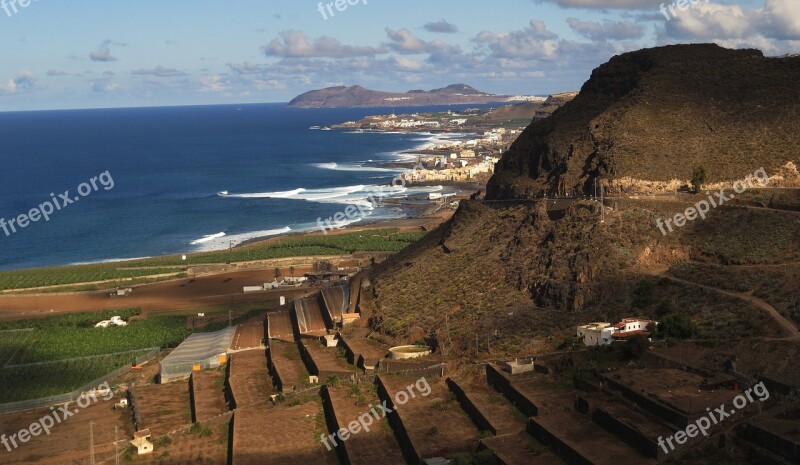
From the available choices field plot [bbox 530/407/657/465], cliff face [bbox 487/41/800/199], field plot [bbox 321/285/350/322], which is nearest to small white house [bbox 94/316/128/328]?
field plot [bbox 321/285/350/322]

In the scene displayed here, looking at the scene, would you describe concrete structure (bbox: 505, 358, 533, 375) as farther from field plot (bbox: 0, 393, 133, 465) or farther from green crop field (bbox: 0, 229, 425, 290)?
green crop field (bbox: 0, 229, 425, 290)

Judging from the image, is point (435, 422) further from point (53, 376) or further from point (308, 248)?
point (308, 248)

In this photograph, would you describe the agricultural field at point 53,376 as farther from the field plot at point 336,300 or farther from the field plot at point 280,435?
the field plot at point 280,435

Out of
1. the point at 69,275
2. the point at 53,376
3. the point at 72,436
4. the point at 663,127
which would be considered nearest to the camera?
the point at 72,436

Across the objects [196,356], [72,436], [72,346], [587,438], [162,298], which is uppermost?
[587,438]

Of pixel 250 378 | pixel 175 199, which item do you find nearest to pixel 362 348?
pixel 250 378

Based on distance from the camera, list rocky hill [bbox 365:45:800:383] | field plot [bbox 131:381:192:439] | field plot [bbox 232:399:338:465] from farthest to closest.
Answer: field plot [bbox 131:381:192:439] < rocky hill [bbox 365:45:800:383] < field plot [bbox 232:399:338:465]

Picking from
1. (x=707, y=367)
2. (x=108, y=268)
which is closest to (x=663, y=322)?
(x=707, y=367)
